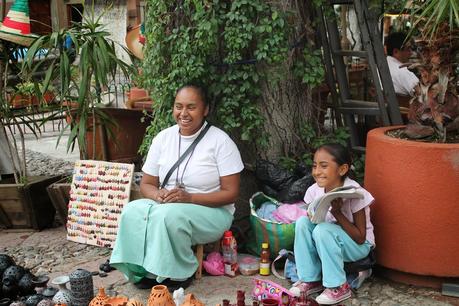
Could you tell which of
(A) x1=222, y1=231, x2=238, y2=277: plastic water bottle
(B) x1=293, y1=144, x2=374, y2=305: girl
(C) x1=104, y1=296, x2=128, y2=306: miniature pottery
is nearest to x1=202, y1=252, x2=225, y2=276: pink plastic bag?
(A) x1=222, y1=231, x2=238, y2=277: plastic water bottle

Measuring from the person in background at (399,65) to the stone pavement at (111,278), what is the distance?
8.89 feet

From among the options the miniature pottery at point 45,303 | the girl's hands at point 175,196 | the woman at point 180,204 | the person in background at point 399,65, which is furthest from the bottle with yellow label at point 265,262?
the person in background at point 399,65

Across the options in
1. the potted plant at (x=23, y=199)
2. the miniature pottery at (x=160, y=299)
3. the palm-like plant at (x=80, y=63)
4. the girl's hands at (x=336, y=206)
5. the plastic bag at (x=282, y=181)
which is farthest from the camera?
Result: the potted plant at (x=23, y=199)

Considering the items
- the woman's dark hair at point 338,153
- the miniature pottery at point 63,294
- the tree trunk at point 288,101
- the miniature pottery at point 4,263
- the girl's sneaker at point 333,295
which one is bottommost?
the girl's sneaker at point 333,295

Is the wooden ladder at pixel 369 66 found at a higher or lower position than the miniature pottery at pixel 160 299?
higher

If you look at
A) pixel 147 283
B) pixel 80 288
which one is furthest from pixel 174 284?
pixel 80 288

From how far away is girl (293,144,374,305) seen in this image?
12.0ft

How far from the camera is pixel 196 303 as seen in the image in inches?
122

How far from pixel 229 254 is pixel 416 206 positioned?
127cm

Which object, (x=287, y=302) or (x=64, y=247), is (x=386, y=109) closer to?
(x=287, y=302)

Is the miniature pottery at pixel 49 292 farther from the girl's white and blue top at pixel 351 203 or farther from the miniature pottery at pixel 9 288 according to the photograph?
the girl's white and blue top at pixel 351 203

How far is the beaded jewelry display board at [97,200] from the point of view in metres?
4.91

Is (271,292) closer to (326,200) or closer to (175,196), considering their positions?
(326,200)

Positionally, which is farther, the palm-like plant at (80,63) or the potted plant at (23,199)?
the potted plant at (23,199)
